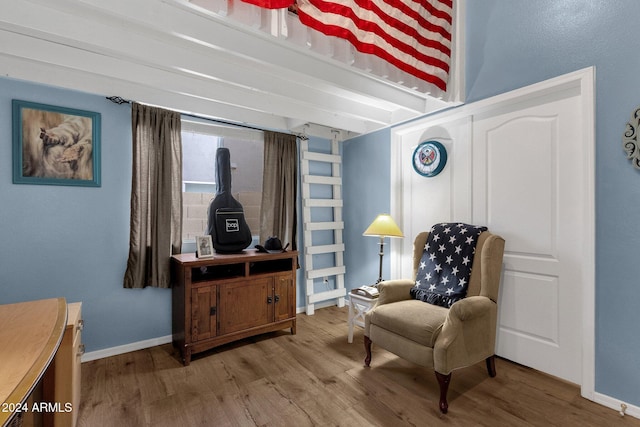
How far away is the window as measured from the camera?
3.15 meters

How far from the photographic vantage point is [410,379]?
227cm

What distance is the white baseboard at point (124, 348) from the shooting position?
254 centimetres

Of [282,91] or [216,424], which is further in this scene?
[282,91]

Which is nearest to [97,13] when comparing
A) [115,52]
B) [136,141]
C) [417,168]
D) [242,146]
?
[115,52]

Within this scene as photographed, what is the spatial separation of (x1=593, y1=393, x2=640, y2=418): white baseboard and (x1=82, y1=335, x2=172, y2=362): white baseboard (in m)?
3.35

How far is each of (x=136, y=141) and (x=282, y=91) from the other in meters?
1.35

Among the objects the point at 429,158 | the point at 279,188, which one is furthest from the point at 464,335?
the point at 279,188

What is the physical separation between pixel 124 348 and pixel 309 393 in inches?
68.4

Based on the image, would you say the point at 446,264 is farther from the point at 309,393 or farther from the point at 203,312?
the point at 203,312

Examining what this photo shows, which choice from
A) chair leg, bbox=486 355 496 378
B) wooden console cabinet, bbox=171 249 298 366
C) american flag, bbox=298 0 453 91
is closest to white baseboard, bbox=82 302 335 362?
wooden console cabinet, bbox=171 249 298 366

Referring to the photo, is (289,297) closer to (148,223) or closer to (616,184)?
(148,223)

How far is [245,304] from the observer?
9.23ft

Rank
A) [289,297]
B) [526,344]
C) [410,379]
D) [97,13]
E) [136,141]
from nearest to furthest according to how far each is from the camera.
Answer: [97,13] → [410,379] → [526,344] → [136,141] → [289,297]

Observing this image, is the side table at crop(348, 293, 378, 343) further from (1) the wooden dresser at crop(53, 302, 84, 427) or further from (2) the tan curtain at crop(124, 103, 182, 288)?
(1) the wooden dresser at crop(53, 302, 84, 427)
